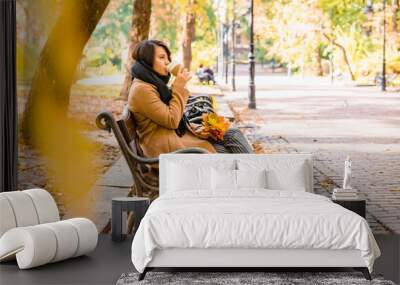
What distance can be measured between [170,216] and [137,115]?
218cm

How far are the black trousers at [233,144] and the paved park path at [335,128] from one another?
0.40 feet

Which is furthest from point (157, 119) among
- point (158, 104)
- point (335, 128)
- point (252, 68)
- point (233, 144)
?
point (335, 128)

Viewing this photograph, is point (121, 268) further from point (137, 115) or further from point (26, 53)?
point (26, 53)

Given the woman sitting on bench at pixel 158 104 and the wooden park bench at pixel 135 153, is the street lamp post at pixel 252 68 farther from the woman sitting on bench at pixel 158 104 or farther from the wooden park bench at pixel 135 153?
the wooden park bench at pixel 135 153

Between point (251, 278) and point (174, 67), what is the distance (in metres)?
2.65

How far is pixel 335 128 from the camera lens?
27.1 feet

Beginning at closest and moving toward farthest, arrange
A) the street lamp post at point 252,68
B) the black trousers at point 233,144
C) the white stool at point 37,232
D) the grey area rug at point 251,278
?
the grey area rug at point 251,278 < the white stool at point 37,232 < the black trousers at point 233,144 < the street lamp post at point 252,68

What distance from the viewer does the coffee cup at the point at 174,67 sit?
26.3 ft

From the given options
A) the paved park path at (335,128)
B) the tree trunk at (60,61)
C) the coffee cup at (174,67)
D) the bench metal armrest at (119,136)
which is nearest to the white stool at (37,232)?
the bench metal armrest at (119,136)

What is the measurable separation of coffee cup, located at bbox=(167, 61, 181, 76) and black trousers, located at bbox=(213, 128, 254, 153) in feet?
2.38

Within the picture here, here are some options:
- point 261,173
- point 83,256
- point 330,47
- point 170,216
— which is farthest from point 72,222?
point 330,47

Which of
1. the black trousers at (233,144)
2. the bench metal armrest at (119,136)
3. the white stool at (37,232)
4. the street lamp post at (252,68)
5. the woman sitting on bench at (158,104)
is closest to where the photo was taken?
the white stool at (37,232)

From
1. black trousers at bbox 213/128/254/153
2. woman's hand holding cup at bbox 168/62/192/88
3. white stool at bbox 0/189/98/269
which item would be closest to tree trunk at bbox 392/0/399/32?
black trousers at bbox 213/128/254/153

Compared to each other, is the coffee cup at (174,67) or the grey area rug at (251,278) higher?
the coffee cup at (174,67)
